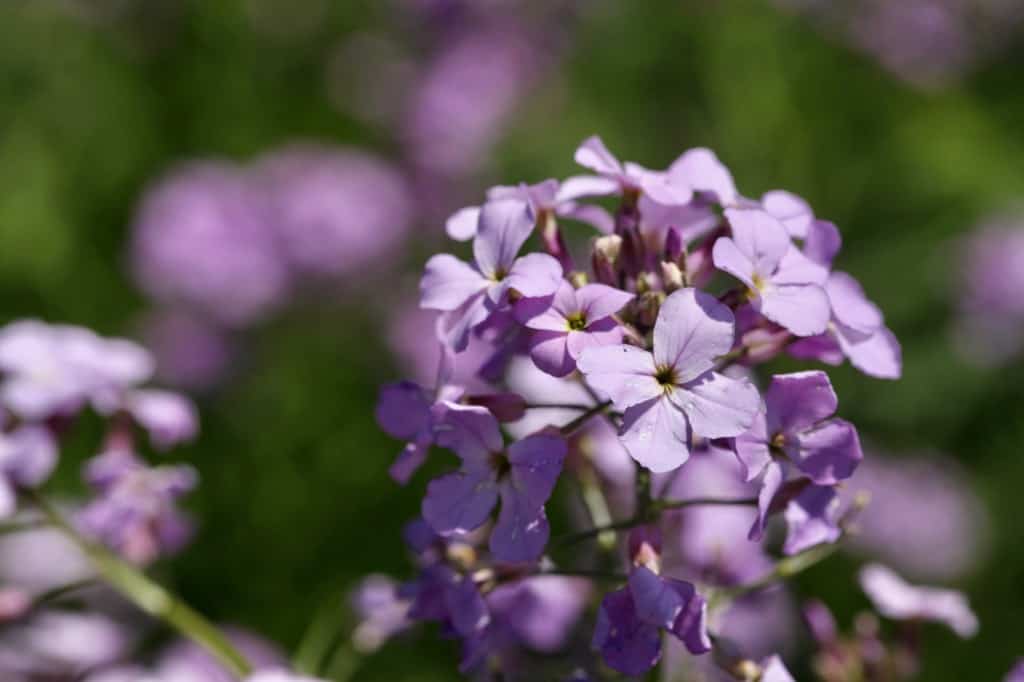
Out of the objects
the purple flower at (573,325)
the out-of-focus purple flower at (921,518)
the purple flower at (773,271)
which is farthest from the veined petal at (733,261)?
the out-of-focus purple flower at (921,518)

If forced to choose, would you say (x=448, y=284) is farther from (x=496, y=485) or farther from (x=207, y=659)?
(x=207, y=659)

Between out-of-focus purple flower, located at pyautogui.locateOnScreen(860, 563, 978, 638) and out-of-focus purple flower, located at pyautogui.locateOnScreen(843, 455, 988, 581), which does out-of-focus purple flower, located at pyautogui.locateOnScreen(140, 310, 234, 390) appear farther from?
out-of-focus purple flower, located at pyautogui.locateOnScreen(860, 563, 978, 638)

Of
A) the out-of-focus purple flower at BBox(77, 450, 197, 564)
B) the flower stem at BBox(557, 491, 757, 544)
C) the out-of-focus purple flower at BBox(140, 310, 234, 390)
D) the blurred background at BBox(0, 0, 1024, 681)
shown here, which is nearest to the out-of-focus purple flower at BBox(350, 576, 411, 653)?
the out-of-focus purple flower at BBox(77, 450, 197, 564)

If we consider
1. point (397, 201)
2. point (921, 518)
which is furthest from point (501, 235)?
point (397, 201)

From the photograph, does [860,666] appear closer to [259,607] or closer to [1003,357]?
[259,607]

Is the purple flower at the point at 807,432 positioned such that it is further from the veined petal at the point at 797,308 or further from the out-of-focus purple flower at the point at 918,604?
the out-of-focus purple flower at the point at 918,604

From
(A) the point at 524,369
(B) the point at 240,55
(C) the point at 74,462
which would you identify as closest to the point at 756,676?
(A) the point at 524,369
